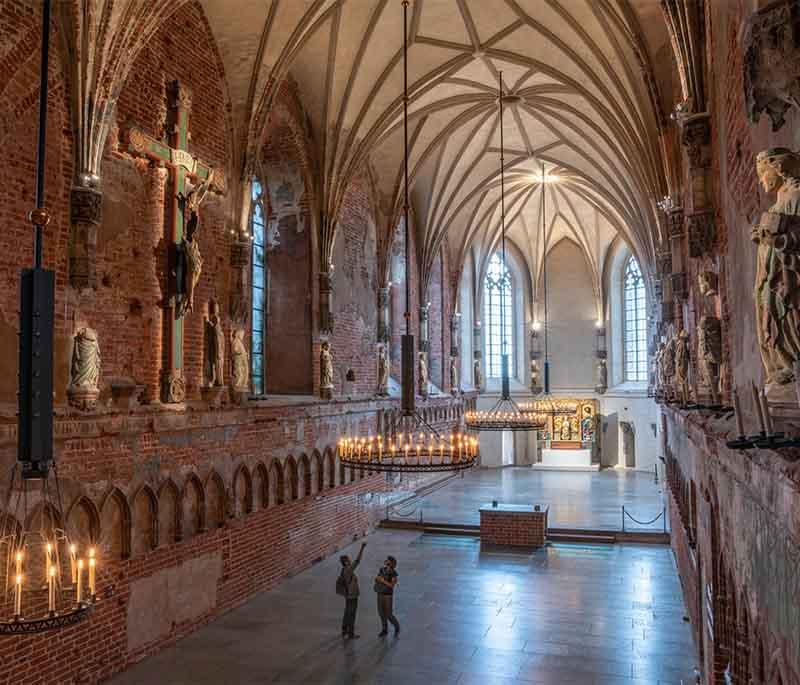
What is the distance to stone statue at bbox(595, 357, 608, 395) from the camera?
33.5 m

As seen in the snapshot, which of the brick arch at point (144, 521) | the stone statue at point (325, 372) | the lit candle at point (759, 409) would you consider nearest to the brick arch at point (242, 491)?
the brick arch at point (144, 521)

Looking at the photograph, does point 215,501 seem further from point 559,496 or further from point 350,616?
point 559,496

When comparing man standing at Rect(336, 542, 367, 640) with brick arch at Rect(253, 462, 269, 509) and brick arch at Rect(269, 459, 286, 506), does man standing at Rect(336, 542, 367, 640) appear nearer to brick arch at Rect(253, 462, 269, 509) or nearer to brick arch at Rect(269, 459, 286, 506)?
brick arch at Rect(253, 462, 269, 509)

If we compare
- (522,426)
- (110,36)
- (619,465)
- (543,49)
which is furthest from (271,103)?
(619,465)

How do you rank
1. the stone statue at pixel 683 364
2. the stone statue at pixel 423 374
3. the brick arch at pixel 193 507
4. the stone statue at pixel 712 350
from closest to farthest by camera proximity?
the stone statue at pixel 712 350
the brick arch at pixel 193 507
the stone statue at pixel 683 364
the stone statue at pixel 423 374

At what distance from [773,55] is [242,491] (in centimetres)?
1195

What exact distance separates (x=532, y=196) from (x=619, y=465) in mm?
12379

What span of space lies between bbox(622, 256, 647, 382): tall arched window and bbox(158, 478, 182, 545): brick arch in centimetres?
2607

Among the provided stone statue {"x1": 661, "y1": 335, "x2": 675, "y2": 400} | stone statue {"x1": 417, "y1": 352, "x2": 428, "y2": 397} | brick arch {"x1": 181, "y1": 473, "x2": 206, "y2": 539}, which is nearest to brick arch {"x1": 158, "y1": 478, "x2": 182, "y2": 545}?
brick arch {"x1": 181, "y1": 473, "x2": 206, "y2": 539}

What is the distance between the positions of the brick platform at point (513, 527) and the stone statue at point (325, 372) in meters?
4.60

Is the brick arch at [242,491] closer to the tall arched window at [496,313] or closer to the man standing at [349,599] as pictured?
the man standing at [349,599]

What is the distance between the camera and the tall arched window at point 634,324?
33.4 metres

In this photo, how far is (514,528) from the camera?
17234 mm

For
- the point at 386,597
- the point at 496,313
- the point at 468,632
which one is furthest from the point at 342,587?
the point at 496,313
